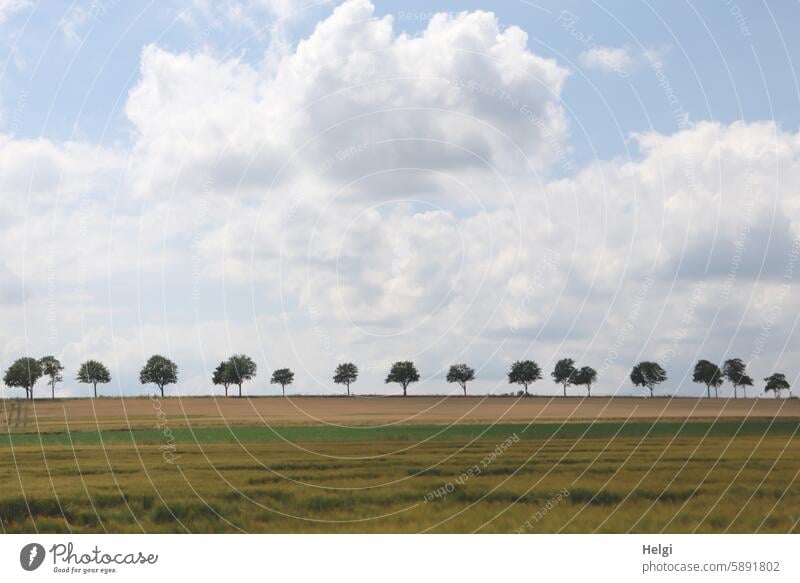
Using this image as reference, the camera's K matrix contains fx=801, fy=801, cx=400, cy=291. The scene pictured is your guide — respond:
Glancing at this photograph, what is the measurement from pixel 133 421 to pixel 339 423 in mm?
22346

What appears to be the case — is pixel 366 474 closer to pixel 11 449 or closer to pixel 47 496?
pixel 47 496

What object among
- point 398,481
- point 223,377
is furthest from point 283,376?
point 398,481

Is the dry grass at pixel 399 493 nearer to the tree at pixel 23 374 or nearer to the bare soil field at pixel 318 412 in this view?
the bare soil field at pixel 318 412

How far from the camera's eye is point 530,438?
6372 centimetres

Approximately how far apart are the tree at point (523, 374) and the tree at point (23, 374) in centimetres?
7285

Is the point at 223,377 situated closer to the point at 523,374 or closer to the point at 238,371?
the point at 238,371

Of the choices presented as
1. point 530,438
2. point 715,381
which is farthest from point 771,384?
point 530,438

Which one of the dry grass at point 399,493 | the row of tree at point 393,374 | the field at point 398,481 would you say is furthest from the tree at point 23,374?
the dry grass at point 399,493
